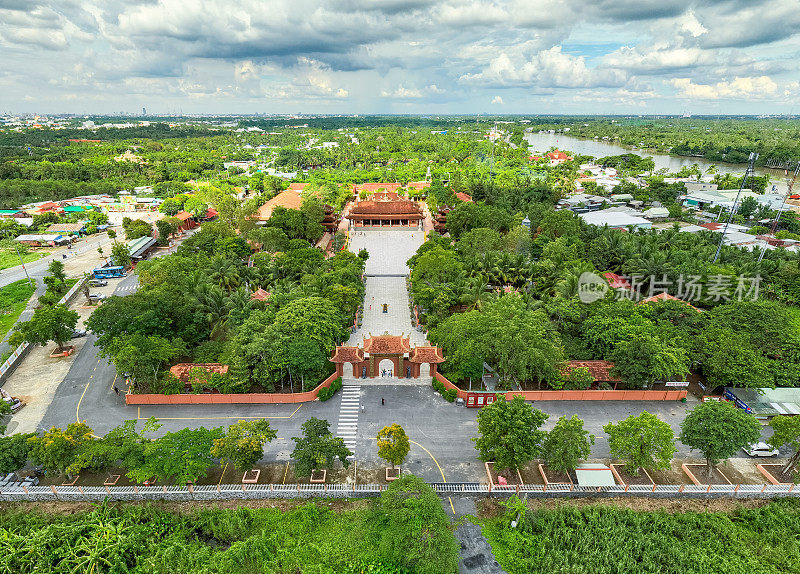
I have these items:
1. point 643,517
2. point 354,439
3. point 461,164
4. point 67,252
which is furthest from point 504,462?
point 461,164

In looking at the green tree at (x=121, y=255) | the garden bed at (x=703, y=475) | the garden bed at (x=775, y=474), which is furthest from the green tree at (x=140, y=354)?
the garden bed at (x=775, y=474)

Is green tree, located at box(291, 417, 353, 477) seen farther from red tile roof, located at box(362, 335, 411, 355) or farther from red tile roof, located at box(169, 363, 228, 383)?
red tile roof, located at box(169, 363, 228, 383)

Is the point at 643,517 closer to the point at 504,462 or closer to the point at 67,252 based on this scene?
the point at 504,462

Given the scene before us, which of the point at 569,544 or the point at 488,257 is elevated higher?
the point at 488,257

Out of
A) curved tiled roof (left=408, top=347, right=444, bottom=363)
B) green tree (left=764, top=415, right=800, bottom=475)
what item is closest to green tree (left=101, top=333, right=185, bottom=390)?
curved tiled roof (left=408, top=347, right=444, bottom=363)

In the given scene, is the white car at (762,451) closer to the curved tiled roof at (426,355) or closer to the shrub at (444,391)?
the shrub at (444,391)

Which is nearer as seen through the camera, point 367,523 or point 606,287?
point 367,523

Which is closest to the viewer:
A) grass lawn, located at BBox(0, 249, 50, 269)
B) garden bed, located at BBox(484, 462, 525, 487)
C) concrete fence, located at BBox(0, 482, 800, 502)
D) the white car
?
concrete fence, located at BBox(0, 482, 800, 502)
